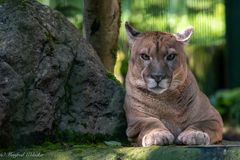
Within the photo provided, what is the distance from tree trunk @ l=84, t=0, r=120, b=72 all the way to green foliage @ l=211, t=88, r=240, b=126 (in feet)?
18.7

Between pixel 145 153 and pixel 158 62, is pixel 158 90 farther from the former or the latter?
pixel 145 153

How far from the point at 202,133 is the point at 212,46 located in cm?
856

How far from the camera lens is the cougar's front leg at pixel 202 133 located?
6.37 meters

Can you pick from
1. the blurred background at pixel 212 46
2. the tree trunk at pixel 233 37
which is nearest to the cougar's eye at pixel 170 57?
the blurred background at pixel 212 46

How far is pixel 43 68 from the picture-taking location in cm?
691

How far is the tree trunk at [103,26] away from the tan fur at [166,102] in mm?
1193

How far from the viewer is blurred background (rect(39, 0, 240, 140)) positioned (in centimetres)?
1321

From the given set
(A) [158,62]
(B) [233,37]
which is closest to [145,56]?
(A) [158,62]

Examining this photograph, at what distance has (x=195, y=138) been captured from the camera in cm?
637

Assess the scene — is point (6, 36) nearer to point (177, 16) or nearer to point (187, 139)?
point (187, 139)

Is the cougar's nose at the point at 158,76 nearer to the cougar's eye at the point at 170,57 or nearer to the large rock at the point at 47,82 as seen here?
the cougar's eye at the point at 170,57

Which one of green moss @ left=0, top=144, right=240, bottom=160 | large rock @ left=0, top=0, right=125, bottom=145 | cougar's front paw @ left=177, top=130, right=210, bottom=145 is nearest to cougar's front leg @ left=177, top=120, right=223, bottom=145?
cougar's front paw @ left=177, top=130, right=210, bottom=145

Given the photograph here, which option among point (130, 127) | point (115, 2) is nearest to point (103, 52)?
point (115, 2)

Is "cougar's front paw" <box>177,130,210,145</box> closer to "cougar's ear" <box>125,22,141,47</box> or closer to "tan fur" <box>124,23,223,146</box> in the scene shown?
"tan fur" <box>124,23,223,146</box>
